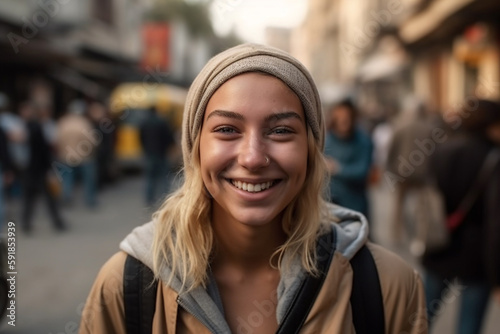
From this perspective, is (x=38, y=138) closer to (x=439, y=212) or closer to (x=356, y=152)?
(x=356, y=152)

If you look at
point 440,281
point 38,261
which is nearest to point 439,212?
point 440,281

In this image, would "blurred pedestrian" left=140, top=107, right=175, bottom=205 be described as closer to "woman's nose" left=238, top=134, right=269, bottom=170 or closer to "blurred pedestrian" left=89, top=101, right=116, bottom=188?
"blurred pedestrian" left=89, top=101, right=116, bottom=188

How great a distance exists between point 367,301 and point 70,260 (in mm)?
5986

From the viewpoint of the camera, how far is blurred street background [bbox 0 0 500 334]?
6.82 meters

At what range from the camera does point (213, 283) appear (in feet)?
6.08

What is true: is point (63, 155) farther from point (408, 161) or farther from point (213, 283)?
point (213, 283)

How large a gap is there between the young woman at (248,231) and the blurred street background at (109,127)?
1007 mm

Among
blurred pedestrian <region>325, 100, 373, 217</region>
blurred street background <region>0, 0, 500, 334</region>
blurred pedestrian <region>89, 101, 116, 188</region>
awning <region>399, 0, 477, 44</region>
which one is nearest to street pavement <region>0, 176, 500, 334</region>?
blurred street background <region>0, 0, 500, 334</region>

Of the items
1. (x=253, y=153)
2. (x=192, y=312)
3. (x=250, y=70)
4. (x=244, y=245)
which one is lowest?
(x=192, y=312)

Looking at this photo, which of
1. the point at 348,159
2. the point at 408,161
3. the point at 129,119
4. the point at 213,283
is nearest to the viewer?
the point at 213,283

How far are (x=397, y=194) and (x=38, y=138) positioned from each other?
5533 millimetres

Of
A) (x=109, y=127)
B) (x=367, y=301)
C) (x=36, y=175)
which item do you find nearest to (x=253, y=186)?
(x=367, y=301)

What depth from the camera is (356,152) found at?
5.68m

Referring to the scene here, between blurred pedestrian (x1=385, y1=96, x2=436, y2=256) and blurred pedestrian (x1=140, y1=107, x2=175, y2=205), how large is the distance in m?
5.10
